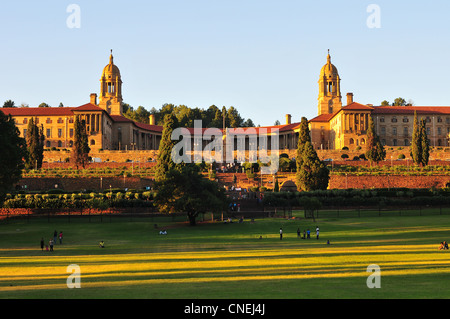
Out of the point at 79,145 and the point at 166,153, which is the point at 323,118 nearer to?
the point at 79,145

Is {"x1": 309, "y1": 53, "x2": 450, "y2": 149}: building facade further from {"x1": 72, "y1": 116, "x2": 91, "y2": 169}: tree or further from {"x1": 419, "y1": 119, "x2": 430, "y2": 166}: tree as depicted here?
{"x1": 72, "y1": 116, "x2": 91, "y2": 169}: tree

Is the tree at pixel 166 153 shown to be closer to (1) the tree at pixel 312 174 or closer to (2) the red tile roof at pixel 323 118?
(1) the tree at pixel 312 174

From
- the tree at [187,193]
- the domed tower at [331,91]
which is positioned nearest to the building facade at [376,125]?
the domed tower at [331,91]

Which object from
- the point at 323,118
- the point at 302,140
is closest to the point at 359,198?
the point at 302,140

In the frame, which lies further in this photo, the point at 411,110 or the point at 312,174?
the point at 411,110

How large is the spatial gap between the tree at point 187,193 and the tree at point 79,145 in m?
38.7

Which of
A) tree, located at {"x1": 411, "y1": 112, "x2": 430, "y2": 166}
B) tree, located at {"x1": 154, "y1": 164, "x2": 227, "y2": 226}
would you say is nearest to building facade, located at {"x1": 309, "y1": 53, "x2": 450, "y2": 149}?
tree, located at {"x1": 411, "y1": 112, "x2": 430, "y2": 166}

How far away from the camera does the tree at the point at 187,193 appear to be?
4759 cm

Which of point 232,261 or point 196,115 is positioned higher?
point 196,115

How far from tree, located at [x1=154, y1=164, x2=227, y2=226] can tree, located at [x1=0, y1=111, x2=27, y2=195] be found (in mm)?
13732

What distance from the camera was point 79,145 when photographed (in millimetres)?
84750

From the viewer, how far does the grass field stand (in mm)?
18734

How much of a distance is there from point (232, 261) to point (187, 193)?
75.8 feet
